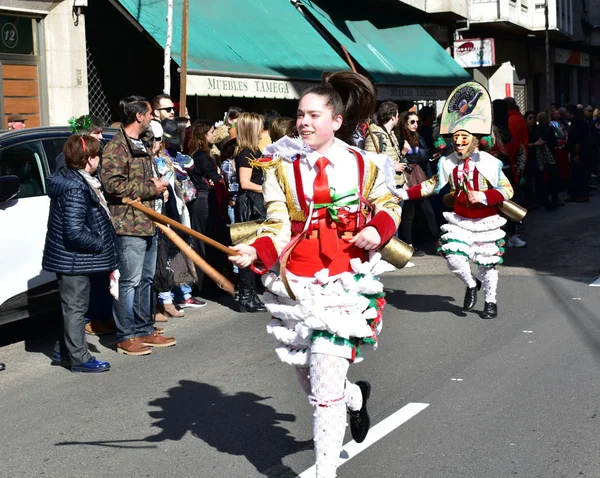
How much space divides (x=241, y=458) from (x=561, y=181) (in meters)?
17.9

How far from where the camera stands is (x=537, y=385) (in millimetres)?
6898

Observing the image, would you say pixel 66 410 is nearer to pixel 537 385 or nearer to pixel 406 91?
pixel 537 385

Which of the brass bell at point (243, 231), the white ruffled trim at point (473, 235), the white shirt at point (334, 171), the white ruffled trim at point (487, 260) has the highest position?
the white shirt at point (334, 171)

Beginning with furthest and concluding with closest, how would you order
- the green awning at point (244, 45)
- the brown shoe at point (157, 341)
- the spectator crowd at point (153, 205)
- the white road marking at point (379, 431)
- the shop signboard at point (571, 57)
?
the shop signboard at point (571, 57) < the green awning at point (244, 45) < the brown shoe at point (157, 341) < the spectator crowd at point (153, 205) < the white road marking at point (379, 431)

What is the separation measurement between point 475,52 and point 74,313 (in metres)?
21.5

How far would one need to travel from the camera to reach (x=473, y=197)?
30.5 ft

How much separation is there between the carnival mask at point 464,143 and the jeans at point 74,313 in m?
3.50

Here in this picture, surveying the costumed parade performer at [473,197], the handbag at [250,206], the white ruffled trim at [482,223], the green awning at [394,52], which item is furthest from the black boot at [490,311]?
the green awning at [394,52]

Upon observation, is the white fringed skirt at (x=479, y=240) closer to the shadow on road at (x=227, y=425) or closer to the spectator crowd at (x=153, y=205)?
the spectator crowd at (x=153, y=205)

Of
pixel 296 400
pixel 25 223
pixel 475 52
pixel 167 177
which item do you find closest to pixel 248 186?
pixel 167 177

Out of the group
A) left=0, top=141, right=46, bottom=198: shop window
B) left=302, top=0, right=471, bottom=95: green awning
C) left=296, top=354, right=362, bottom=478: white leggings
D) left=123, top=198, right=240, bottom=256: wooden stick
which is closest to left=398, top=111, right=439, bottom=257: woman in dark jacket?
left=0, top=141, right=46, bottom=198: shop window

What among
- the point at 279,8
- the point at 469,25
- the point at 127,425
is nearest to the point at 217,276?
the point at 127,425

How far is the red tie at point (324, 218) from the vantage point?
4957mm

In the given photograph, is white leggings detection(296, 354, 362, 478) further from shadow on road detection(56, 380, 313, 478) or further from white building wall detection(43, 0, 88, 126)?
white building wall detection(43, 0, 88, 126)
